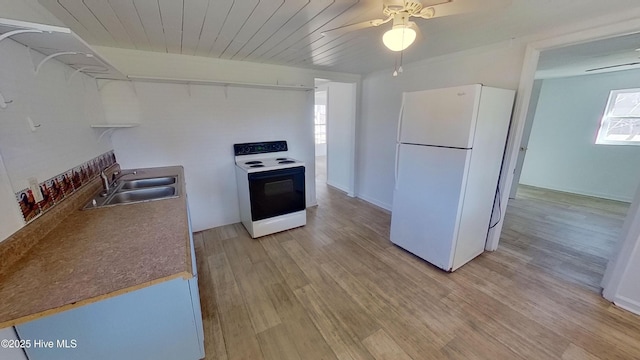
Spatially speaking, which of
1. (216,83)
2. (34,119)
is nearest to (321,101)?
(216,83)

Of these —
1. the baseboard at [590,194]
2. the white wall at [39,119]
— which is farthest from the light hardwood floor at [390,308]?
the baseboard at [590,194]

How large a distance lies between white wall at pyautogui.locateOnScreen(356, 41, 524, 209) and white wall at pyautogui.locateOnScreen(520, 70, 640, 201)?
3.67 metres

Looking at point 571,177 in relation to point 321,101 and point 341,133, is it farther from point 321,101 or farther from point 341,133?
point 321,101

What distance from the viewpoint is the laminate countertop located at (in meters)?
0.84

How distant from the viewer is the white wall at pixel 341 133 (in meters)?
4.34

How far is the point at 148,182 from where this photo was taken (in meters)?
2.36

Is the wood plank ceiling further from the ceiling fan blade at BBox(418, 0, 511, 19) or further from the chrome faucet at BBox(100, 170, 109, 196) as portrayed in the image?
the chrome faucet at BBox(100, 170, 109, 196)

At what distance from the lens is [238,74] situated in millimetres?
2955

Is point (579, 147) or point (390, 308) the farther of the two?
point (579, 147)

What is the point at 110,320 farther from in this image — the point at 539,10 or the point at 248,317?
the point at 539,10

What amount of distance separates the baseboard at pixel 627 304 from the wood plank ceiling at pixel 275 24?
2.15 m

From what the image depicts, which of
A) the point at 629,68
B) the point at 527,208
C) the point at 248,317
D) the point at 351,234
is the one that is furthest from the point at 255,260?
the point at 629,68

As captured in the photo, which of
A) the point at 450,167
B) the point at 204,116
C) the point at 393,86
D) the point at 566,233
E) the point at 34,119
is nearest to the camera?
the point at 34,119

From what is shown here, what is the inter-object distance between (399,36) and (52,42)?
Answer: 5.98 ft
